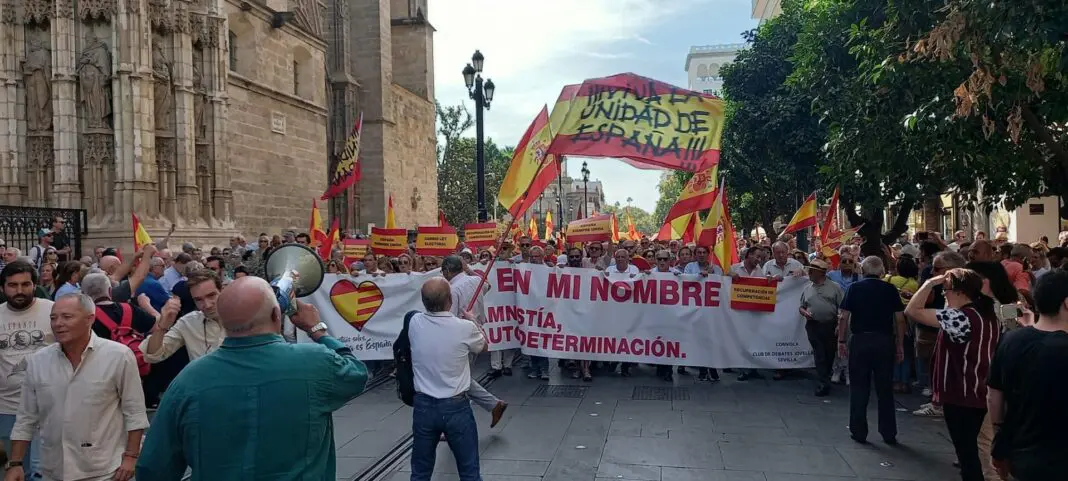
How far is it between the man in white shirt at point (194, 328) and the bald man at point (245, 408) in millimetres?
2212

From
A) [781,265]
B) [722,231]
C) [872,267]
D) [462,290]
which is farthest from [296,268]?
[781,265]

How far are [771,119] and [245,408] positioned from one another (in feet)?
66.5

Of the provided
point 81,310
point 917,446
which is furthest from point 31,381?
point 917,446

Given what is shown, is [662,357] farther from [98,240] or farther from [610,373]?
[98,240]

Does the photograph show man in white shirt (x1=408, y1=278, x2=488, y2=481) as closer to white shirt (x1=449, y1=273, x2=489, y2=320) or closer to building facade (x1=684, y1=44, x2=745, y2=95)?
white shirt (x1=449, y1=273, x2=489, y2=320)

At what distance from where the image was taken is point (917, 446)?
273 inches

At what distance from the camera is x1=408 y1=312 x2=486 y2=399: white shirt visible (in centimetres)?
495

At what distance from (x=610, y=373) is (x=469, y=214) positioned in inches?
1738

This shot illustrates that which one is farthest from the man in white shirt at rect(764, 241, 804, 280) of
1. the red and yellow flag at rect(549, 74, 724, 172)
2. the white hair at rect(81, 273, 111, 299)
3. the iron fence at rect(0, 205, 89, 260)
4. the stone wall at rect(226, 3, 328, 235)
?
the stone wall at rect(226, 3, 328, 235)

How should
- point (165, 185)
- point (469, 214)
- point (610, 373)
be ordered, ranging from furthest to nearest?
point (469, 214) < point (165, 185) < point (610, 373)

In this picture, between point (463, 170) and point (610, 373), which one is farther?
point (463, 170)

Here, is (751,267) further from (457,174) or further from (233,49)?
(457,174)

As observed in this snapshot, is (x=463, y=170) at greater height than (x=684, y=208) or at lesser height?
greater

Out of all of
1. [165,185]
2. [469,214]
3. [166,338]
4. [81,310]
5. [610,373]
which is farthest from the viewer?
[469,214]
